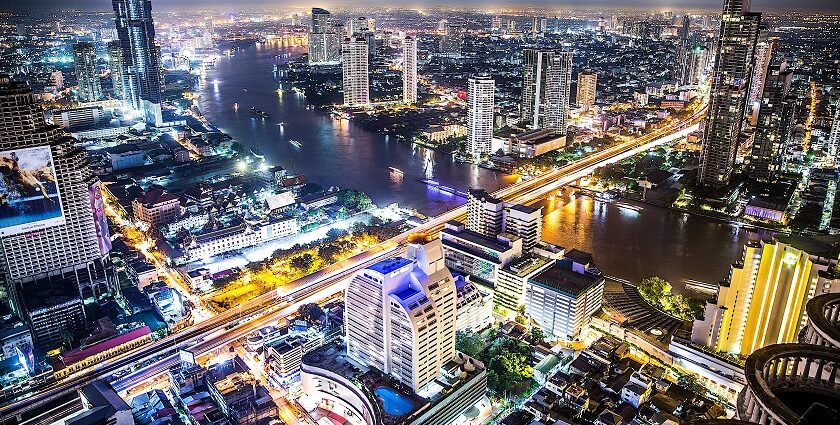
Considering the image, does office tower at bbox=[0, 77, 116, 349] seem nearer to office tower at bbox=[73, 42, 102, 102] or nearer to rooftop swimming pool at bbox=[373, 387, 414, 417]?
rooftop swimming pool at bbox=[373, 387, 414, 417]

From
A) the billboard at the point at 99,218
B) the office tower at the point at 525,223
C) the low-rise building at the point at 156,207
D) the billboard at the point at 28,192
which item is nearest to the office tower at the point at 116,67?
the low-rise building at the point at 156,207

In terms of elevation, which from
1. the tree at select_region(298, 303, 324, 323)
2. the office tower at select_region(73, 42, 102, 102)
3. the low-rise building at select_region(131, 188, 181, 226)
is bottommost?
the tree at select_region(298, 303, 324, 323)

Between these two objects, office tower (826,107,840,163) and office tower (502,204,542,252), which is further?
office tower (826,107,840,163)

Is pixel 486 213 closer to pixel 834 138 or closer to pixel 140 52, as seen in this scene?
pixel 834 138

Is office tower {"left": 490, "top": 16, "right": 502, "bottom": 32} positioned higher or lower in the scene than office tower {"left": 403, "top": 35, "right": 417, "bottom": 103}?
higher

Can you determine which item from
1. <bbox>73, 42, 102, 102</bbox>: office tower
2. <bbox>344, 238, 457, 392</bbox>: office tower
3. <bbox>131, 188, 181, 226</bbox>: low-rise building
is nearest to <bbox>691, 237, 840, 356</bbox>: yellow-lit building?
<bbox>344, 238, 457, 392</bbox>: office tower

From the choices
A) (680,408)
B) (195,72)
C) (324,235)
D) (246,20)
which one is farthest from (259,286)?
(246,20)

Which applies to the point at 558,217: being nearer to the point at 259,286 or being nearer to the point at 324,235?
the point at 324,235

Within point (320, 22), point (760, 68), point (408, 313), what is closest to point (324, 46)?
point (320, 22)
